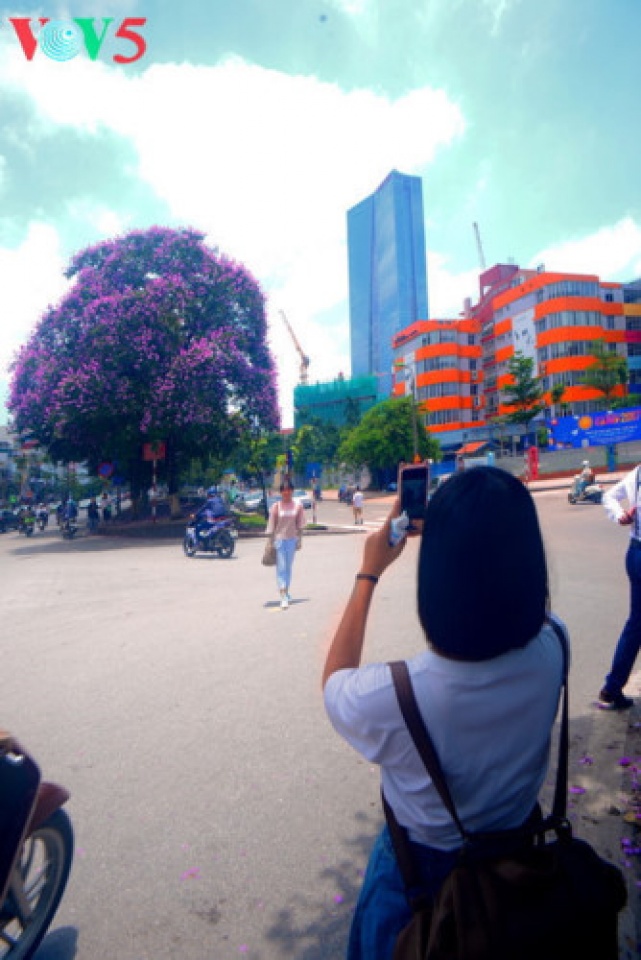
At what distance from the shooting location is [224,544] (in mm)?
13992

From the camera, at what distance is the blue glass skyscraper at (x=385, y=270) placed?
12625 centimetres

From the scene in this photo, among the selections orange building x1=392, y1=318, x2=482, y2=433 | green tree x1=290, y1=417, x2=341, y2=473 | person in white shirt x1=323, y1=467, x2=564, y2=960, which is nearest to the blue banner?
orange building x1=392, y1=318, x2=482, y2=433

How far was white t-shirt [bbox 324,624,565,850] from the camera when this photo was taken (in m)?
1.12

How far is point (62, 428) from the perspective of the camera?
1977 centimetres

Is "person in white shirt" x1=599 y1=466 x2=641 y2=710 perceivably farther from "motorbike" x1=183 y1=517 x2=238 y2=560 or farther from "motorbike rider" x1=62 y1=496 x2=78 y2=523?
"motorbike rider" x1=62 y1=496 x2=78 y2=523

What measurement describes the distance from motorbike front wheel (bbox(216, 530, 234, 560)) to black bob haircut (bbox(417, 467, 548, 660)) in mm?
13005

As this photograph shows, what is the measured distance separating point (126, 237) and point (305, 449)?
5229 cm

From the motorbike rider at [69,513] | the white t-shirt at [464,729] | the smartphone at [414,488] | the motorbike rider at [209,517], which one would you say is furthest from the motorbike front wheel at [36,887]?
the motorbike rider at [69,513]

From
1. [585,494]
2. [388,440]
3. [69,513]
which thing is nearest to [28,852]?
[69,513]

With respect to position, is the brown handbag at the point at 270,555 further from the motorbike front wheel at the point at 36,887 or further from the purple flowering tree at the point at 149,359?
the purple flowering tree at the point at 149,359

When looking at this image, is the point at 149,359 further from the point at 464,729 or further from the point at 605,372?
the point at 605,372

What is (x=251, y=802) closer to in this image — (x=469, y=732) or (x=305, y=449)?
(x=469, y=732)

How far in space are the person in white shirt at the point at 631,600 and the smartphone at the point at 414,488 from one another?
Answer: 7.52 ft

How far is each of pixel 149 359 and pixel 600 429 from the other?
23081mm
